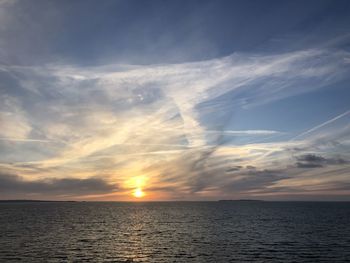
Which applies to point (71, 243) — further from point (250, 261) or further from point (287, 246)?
point (287, 246)

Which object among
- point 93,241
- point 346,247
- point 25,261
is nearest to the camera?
point 25,261

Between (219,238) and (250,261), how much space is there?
29.7m

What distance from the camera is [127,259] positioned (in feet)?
202

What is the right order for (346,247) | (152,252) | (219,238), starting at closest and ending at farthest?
(152,252), (346,247), (219,238)

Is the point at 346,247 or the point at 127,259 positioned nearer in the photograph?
the point at 127,259

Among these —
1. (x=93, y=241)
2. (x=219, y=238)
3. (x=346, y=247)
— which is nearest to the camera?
(x=346, y=247)

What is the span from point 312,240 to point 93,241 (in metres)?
50.5

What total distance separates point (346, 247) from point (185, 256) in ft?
114

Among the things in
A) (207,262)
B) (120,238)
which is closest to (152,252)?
(207,262)

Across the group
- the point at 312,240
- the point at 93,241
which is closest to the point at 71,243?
the point at 93,241

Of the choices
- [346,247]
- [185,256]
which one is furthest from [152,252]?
[346,247]

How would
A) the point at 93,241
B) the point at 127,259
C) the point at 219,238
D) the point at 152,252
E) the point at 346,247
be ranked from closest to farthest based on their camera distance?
the point at 127,259, the point at 152,252, the point at 346,247, the point at 93,241, the point at 219,238

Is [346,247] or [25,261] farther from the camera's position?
[346,247]

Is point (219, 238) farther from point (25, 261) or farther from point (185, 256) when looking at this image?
point (25, 261)
